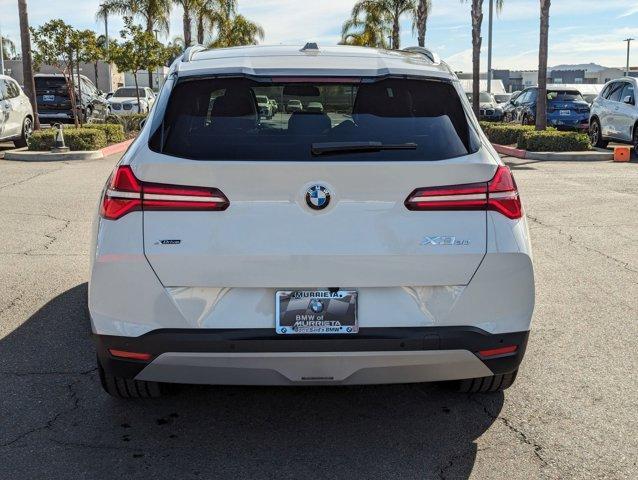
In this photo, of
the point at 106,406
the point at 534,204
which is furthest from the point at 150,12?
the point at 106,406

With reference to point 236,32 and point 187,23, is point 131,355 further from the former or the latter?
point 236,32

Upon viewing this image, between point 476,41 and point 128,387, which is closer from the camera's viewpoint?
point 128,387

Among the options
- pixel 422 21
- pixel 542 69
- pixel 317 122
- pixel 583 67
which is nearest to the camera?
pixel 317 122

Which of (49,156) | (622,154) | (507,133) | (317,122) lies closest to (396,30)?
(507,133)

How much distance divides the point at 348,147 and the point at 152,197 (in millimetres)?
842

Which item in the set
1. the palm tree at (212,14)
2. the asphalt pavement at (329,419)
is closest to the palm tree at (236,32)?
the palm tree at (212,14)

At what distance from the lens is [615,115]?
2014 cm

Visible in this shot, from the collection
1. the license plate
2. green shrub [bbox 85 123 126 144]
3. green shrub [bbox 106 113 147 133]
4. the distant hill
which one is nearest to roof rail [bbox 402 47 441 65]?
the license plate

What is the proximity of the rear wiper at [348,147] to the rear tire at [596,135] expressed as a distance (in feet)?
63.1

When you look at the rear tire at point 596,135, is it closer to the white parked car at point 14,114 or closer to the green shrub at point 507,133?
the green shrub at point 507,133

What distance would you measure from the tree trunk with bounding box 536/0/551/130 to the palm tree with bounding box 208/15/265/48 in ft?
105

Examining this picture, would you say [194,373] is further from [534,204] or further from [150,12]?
[150,12]

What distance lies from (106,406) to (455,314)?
193cm

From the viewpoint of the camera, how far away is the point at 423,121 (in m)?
3.60
